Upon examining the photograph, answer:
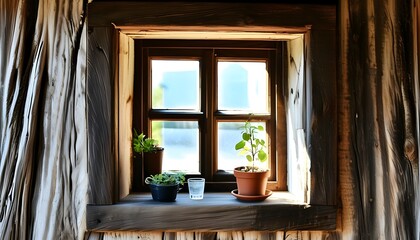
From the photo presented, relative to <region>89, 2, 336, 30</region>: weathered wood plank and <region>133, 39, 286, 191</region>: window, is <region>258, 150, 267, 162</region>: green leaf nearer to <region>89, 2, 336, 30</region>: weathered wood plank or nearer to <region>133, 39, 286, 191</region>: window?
<region>133, 39, 286, 191</region>: window

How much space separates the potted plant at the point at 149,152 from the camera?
158cm

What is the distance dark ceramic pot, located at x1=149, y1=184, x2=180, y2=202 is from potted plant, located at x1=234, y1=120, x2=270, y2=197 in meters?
0.25

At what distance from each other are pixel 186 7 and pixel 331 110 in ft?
2.12

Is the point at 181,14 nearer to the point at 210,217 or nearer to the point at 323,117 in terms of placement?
the point at 323,117

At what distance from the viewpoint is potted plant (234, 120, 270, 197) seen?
4.94ft

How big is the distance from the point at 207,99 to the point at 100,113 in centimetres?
47

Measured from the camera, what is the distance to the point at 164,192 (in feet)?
4.84

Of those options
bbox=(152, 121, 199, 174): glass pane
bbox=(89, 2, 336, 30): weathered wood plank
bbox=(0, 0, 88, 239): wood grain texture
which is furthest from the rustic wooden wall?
bbox=(152, 121, 199, 174): glass pane

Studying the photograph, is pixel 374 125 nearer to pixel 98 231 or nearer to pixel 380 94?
pixel 380 94

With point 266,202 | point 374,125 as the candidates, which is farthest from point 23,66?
point 374,125

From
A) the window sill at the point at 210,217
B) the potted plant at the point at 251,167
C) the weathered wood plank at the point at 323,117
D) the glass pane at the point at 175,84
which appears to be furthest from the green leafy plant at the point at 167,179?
the weathered wood plank at the point at 323,117

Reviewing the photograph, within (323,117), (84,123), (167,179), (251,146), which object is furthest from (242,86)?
(84,123)

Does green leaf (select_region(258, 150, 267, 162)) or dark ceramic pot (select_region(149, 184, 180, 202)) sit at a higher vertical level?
green leaf (select_region(258, 150, 267, 162))

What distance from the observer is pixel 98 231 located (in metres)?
1.43
